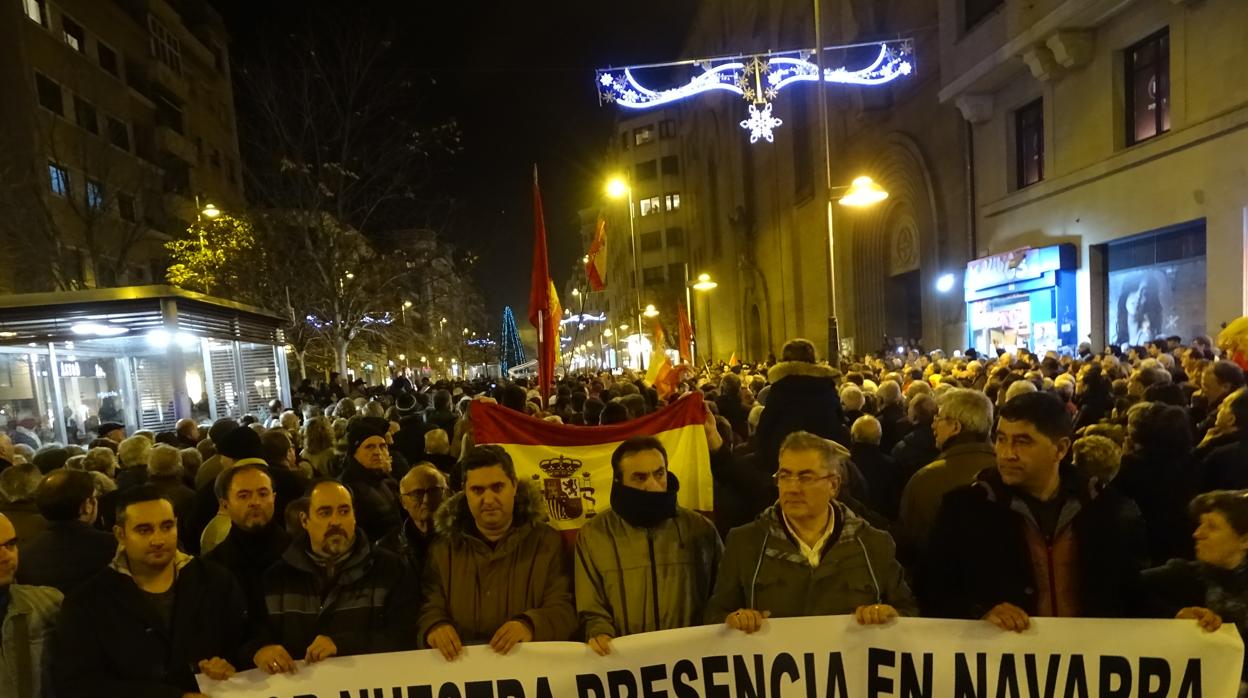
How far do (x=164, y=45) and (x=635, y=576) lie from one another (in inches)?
1805

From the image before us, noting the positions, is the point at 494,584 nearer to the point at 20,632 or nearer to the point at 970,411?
A: the point at 20,632

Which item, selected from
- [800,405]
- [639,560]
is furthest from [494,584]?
[800,405]

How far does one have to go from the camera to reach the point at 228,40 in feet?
158

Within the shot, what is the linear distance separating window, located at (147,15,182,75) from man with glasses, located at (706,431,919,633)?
146ft

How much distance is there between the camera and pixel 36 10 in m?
28.8

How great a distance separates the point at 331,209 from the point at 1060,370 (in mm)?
20353

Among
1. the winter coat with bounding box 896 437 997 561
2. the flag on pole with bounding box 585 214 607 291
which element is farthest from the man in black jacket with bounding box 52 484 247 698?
the flag on pole with bounding box 585 214 607 291

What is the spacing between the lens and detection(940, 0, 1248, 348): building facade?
12906 millimetres

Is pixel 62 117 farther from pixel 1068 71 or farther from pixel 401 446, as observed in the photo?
pixel 1068 71

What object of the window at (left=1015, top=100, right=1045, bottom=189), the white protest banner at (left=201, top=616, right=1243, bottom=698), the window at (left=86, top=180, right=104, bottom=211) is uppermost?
the window at (left=86, top=180, right=104, bottom=211)

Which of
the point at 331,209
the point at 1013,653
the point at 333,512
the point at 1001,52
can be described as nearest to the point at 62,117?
the point at 331,209

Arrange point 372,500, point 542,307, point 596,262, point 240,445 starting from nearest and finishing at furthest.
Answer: point 372,500, point 240,445, point 542,307, point 596,262

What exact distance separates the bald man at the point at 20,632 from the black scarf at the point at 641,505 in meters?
2.31

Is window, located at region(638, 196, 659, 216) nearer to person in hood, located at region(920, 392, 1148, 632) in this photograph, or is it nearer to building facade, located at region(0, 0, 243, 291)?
building facade, located at region(0, 0, 243, 291)
